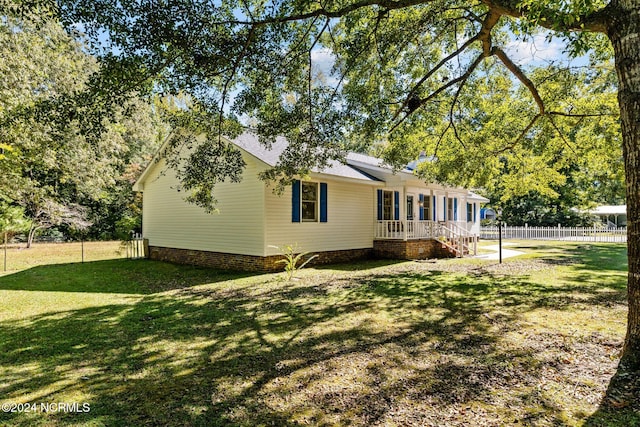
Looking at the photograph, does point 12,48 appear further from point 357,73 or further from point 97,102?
point 357,73

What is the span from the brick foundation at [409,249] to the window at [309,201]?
3767 millimetres

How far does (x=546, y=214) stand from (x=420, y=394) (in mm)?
34017

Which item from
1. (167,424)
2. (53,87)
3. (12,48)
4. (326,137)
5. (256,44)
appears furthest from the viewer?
(53,87)

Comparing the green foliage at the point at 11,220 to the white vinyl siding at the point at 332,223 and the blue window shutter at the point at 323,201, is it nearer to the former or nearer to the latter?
the white vinyl siding at the point at 332,223

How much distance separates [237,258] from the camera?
12125 millimetres

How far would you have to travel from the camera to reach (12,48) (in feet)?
41.5

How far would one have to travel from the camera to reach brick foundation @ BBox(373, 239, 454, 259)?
1457 centimetres

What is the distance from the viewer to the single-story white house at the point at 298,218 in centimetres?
1170

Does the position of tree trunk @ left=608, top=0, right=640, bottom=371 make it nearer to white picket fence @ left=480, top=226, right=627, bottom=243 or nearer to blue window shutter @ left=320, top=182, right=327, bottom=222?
blue window shutter @ left=320, top=182, right=327, bottom=222

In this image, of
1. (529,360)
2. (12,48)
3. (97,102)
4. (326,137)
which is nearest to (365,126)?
(326,137)

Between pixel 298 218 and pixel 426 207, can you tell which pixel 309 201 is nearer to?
pixel 298 218

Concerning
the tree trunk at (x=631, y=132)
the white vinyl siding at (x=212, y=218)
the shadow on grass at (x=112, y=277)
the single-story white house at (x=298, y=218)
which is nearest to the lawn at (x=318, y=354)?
the shadow on grass at (x=112, y=277)

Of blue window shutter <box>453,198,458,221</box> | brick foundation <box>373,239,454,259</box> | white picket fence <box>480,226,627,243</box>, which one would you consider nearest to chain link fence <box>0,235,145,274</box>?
brick foundation <box>373,239,454,259</box>

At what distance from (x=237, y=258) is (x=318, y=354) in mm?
8167
